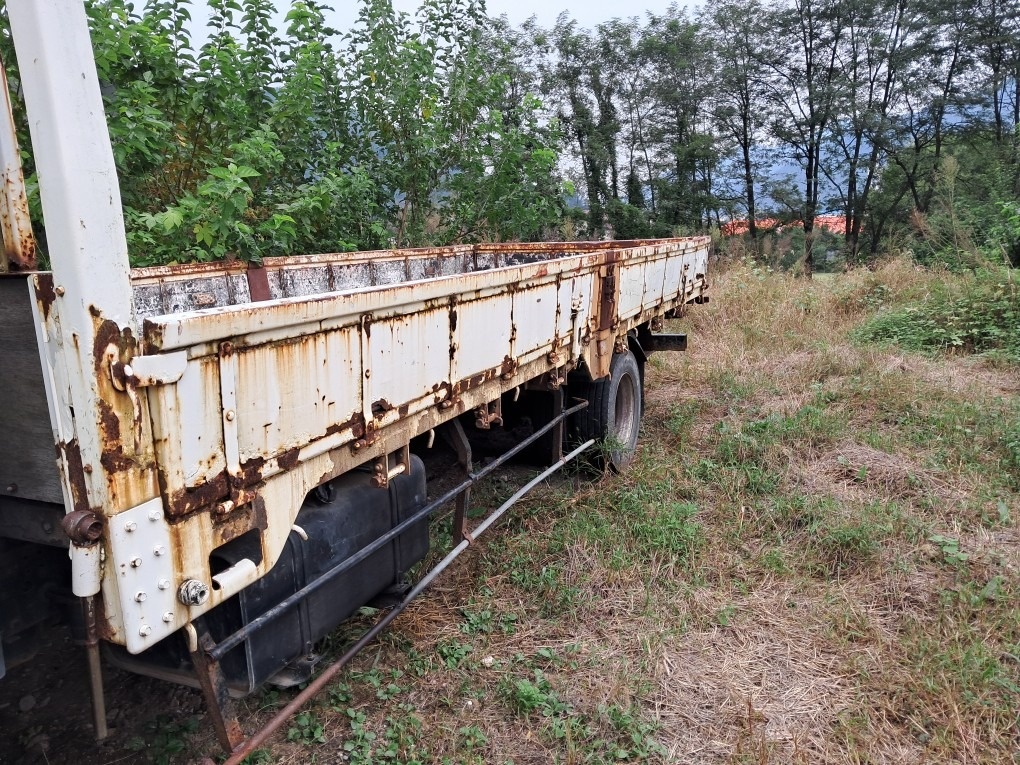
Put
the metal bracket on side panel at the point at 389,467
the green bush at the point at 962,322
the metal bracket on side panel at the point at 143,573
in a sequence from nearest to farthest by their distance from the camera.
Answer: the metal bracket on side panel at the point at 143,573, the metal bracket on side panel at the point at 389,467, the green bush at the point at 962,322

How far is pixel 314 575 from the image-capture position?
2178 mm

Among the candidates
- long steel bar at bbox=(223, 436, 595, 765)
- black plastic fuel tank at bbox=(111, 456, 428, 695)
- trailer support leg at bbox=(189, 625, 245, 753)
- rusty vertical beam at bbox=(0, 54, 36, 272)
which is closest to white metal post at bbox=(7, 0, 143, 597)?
rusty vertical beam at bbox=(0, 54, 36, 272)

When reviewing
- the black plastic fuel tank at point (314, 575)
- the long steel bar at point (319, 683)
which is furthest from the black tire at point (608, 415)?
the black plastic fuel tank at point (314, 575)

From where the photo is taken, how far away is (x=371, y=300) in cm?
206

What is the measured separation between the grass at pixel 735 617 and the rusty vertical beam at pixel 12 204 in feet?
5.88

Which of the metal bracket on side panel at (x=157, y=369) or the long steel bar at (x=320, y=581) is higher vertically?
the metal bracket on side panel at (x=157, y=369)

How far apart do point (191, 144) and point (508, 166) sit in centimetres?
380

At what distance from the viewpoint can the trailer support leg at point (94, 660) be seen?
4.99ft

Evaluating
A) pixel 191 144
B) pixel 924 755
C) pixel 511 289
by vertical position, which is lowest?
pixel 924 755

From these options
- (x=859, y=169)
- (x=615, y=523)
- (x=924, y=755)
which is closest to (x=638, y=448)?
(x=615, y=523)

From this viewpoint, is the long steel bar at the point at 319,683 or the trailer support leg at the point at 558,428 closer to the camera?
the long steel bar at the point at 319,683

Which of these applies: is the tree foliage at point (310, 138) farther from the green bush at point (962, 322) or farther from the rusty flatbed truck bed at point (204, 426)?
the green bush at point (962, 322)

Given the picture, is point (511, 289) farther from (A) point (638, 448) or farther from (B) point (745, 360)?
(B) point (745, 360)

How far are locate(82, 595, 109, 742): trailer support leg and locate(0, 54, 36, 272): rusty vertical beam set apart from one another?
777 mm
